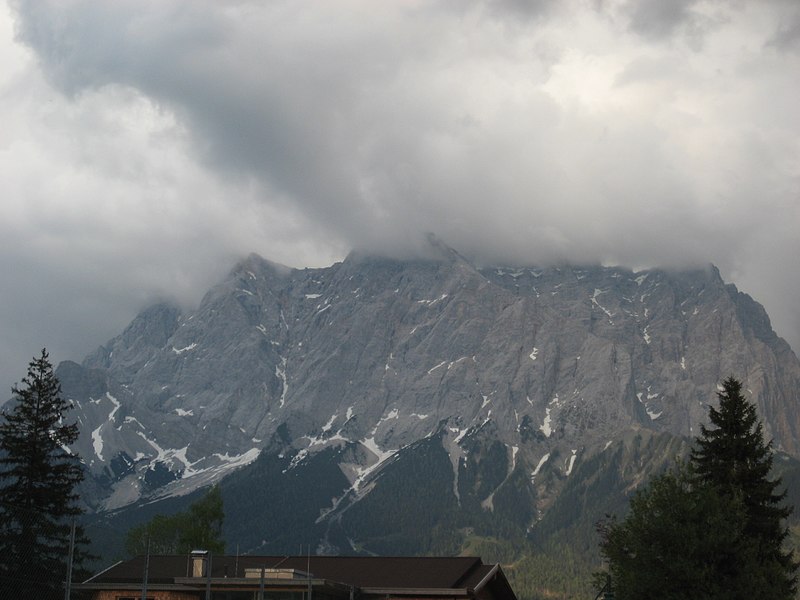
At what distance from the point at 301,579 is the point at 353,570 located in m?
12.4

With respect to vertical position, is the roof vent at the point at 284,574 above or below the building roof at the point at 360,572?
below

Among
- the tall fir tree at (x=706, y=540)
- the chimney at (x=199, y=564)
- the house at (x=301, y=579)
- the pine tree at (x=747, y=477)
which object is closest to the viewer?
the tall fir tree at (x=706, y=540)

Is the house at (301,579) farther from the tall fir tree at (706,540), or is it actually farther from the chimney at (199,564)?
the tall fir tree at (706,540)

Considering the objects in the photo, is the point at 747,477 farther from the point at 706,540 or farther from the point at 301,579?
the point at 301,579

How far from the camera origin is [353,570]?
6544 cm

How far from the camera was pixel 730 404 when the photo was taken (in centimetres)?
5400

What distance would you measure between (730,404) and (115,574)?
37.4 m

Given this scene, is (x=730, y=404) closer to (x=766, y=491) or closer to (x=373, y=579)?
(x=766, y=491)

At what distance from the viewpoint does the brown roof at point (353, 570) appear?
62.0 meters

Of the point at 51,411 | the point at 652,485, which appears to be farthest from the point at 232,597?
the point at 652,485

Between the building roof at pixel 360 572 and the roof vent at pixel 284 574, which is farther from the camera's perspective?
the building roof at pixel 360 572

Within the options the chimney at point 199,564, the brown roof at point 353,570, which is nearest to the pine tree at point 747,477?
the brown roof at point 353,570

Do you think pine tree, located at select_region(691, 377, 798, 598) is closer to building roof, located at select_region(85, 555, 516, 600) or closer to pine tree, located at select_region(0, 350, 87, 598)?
building roof, located at select_region(85, 555, 516, 600)

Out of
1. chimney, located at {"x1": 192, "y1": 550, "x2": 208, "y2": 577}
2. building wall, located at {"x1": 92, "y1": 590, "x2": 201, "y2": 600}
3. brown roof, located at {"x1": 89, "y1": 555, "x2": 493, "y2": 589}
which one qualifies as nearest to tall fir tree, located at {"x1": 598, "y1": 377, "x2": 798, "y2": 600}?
brown roof, located at {"x1": 89, "y1": 555, "x2": 493, "y2": 589}
